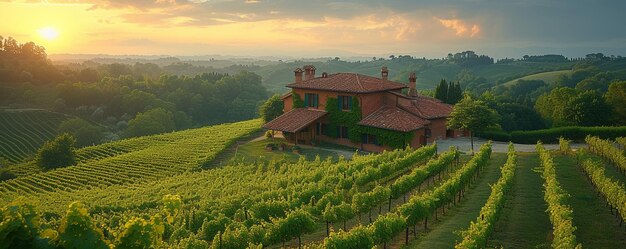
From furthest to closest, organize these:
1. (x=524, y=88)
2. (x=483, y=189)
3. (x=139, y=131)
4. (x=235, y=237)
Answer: (x=524, y=88), (x=139, y=131), (x=483, y=189), (x=235, y=237)

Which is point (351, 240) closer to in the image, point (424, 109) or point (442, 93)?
point (424, 109)

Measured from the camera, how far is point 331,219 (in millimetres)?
22266

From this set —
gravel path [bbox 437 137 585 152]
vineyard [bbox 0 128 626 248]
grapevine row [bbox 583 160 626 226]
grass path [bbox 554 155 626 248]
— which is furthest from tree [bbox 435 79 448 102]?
grapevine row [bbox 583 160 626 226]

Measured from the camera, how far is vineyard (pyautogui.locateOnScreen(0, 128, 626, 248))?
1835 cm

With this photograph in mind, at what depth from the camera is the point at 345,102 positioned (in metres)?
50.9

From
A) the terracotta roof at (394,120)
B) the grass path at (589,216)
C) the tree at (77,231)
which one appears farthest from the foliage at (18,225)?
the terracotta roof at (394,120)

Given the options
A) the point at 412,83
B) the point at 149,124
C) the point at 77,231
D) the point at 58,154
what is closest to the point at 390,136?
the point at 412,83

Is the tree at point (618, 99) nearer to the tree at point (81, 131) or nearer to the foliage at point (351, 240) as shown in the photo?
the foliage at point (351, 240)

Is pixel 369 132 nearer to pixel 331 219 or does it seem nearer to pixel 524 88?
pixel 331 219

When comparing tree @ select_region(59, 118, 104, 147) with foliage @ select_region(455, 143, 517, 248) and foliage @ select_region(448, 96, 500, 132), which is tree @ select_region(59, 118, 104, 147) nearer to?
foliage @ select_region(448, 96, 500, 132)

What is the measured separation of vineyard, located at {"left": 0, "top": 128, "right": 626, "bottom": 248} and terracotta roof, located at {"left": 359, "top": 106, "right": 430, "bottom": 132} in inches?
224

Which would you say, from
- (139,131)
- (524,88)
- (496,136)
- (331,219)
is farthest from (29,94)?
(524,88)

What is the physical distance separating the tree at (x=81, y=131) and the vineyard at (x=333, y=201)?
41213 mm

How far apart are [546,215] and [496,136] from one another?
29515mm
